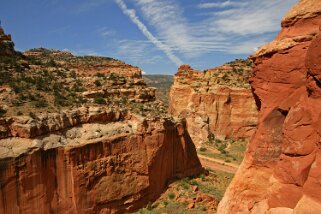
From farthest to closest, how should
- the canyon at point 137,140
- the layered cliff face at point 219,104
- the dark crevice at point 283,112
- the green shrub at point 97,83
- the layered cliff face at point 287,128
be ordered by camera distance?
the layered cliff face at point 219,104 < the green shrub at point 97,83 < the dark crevice at point 283,112 < the canyon at point 137,140 < the layered cliff face at point 287,128

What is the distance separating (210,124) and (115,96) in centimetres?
2269

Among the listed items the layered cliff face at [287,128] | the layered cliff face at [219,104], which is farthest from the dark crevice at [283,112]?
the layered cliff face at [219,104]

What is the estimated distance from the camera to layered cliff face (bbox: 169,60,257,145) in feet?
146

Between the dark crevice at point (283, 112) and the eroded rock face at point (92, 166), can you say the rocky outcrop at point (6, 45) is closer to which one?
the eroded rock face at point (92, 166)

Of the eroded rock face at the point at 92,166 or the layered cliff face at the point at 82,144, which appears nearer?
the eroded rock face at the point at 92,166

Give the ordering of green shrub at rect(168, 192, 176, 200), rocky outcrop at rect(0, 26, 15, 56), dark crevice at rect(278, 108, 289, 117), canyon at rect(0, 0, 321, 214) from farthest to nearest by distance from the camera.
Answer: rocky outcrop at rect(0, 26, 15, 56)
green shrub at rect(168, 192, 176, 200)
dark crevice at rect(278, 108, 289, 117)
canyon at rect(0, 0, 321, 214)

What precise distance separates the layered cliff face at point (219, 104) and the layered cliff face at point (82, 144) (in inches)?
751

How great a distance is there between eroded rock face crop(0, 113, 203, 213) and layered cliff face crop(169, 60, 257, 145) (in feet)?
69.8

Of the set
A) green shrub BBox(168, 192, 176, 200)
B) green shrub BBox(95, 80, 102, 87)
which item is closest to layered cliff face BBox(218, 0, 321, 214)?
green shrub BBox(168, 192, 176, 200)

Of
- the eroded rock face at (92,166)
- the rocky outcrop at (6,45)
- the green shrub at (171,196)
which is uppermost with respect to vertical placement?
the rocky outcrop at (6,45)

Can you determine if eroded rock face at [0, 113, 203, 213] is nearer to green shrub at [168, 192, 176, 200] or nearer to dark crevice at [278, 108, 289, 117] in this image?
green shrub at [168, 192, 176, 200]

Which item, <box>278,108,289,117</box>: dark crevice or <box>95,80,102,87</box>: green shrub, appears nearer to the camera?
<box>278,108,289,117</box>: dark crevice

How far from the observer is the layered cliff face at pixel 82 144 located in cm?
1755

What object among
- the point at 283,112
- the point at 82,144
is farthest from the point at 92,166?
the point at 283,112
